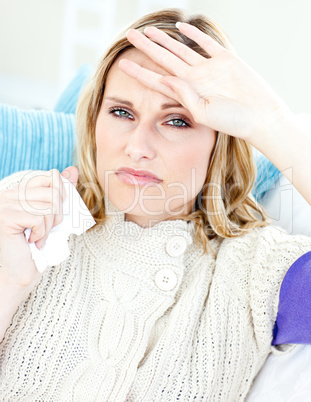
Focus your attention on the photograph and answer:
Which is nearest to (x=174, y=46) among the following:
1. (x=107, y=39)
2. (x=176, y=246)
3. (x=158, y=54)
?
(x=158, y=54)

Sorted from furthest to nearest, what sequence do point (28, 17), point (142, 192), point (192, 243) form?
point (28, 17) → point (192, 243) → point (142, 192)

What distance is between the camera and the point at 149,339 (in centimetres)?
103

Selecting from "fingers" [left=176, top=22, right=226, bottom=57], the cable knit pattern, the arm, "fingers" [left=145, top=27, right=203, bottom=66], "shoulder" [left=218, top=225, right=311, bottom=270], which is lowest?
the cable knit pattern

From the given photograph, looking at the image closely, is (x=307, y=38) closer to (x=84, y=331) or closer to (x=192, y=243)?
(x=192, y=243)

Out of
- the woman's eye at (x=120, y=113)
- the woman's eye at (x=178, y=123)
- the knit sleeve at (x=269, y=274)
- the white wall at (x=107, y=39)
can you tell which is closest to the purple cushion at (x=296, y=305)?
the knit sleeve at (x=269, y=274)

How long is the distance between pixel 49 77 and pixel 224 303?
355cm

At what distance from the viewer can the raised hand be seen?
924 millimetres

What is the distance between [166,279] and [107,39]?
120 inches

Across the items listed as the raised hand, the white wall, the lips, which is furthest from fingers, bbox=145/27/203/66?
the white wall

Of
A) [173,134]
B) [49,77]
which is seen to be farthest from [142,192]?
[49,77]

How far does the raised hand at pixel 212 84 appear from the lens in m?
0.92

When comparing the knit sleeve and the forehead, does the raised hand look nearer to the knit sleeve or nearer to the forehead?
the forehead

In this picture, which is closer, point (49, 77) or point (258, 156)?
point (258, 156)

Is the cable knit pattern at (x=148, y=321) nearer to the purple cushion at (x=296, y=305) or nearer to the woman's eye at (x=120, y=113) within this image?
the purple cushion at (x=296, y=305)
